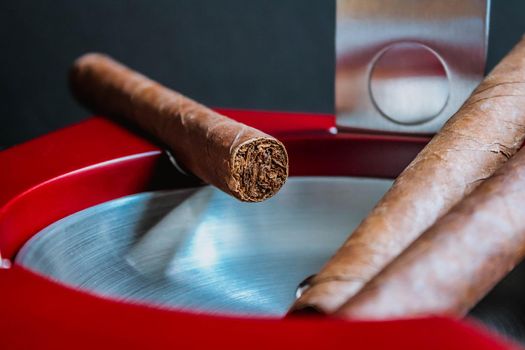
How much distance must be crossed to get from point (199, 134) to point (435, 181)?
360 mm

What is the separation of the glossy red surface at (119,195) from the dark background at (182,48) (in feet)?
4.76

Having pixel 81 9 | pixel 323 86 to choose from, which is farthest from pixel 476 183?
pixel 81 9

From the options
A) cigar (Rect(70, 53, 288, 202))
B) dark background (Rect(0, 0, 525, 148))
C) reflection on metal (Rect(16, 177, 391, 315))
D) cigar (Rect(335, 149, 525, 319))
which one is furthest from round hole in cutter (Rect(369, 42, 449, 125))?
dark background (Rect(0, 0, 525, 148))

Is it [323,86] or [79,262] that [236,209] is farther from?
[323,86]

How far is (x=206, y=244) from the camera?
1105mm

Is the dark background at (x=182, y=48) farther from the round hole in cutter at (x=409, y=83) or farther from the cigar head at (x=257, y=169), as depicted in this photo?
the cigar head at (x=257, y=169)

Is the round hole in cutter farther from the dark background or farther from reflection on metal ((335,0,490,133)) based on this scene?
the dark background

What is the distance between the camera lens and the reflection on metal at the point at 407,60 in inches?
45.8

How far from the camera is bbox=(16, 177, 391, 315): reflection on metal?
977 millimetres

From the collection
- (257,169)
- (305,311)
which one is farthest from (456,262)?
(257,169)

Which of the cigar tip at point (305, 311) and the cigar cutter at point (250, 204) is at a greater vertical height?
the cigar tip at point (305, 311)

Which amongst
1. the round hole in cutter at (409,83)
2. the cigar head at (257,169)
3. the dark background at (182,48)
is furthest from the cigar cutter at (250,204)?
the dark background at (182,48)

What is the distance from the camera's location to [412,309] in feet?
2.06

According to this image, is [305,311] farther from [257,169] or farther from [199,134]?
[199,134]
